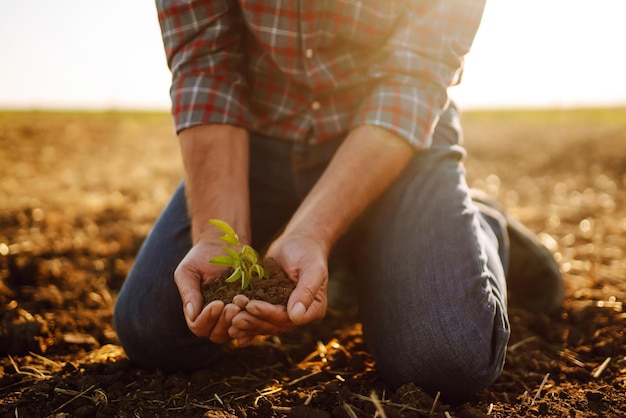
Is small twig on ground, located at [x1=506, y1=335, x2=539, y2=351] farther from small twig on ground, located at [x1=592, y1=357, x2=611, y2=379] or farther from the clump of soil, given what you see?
the clump of soil

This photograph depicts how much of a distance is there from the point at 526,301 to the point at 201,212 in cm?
166

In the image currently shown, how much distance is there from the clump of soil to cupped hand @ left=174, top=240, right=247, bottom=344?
0.04 metres

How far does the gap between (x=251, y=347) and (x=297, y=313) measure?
785mm

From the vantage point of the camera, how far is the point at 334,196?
1882mm

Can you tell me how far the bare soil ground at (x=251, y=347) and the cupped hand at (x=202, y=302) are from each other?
0.81 feet

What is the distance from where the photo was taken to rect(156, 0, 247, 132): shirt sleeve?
2.12m

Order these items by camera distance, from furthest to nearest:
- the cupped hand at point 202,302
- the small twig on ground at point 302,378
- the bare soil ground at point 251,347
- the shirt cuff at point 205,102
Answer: the shirt cuff at point 205,102
the small twig on ground at point 302,378
the bare soil ground at point 251,347
the cupped hand at point 202,302

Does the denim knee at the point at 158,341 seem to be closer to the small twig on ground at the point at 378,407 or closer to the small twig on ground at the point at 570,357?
the small twig on ground at the point at 378,407

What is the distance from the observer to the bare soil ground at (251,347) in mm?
1705

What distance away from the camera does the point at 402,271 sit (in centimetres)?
191

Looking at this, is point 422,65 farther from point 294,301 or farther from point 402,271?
point 294,301

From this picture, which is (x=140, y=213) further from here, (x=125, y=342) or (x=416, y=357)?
(x=416, y=357)

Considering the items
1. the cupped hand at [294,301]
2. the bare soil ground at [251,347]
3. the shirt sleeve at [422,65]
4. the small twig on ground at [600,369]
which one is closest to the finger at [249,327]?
the cupped hand at [294,301]

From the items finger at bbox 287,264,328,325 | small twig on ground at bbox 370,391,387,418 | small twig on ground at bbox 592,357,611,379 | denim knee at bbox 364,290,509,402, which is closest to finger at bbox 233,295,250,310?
finger at bbox 287,264,328,325
